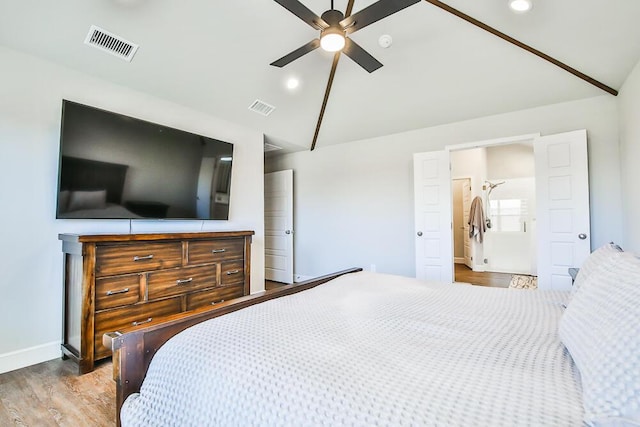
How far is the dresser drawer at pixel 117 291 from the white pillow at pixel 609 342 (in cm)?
284

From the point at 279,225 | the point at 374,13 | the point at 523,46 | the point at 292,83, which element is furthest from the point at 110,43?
the point at 523,46

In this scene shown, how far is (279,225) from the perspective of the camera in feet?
19.0

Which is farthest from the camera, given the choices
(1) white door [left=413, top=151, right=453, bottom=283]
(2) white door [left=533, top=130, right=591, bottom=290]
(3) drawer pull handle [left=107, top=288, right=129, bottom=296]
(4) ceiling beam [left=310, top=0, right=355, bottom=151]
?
(1) white door [left=413, top=151, right=453, bottom=283]

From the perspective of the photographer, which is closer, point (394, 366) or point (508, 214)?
point (394, 366)

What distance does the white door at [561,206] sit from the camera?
3.51 m

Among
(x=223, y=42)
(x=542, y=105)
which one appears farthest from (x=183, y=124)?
(x=542, y=105)

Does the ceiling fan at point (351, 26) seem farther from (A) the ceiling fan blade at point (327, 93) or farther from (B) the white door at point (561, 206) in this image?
(B) the white door at point (561, 206)

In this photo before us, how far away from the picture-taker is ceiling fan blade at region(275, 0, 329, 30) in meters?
2.06

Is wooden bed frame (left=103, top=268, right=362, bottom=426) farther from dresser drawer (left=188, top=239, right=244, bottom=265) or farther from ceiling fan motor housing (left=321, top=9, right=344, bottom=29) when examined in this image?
ceiling fan motor housing (left=321, top=9, right=344, bottom=29)

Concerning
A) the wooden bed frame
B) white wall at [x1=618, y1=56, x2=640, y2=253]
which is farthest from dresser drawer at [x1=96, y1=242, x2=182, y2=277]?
white wall at [x1=618, y1=56, x2=640, y2=253]

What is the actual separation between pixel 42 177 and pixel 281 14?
2.55 m

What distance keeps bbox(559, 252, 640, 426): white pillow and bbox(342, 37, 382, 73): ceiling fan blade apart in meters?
2.20

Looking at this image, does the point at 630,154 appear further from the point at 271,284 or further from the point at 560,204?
the point at 271,284

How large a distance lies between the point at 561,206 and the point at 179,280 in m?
4.21
